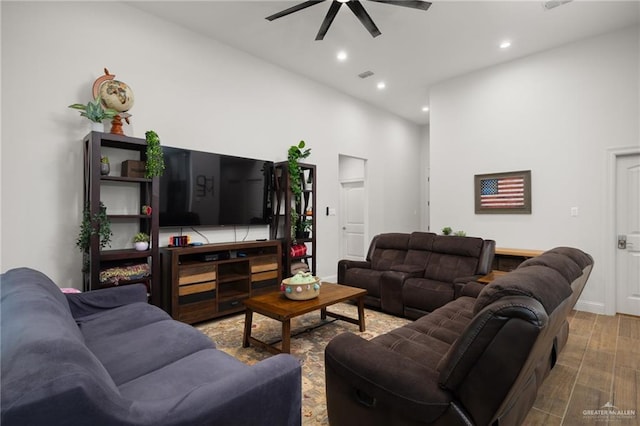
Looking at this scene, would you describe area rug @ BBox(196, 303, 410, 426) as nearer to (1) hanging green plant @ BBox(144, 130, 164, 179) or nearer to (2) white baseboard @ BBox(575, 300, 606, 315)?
(1) hanging green plant @ BBox(144, 130, 164, 179)

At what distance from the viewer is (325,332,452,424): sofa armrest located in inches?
50.2

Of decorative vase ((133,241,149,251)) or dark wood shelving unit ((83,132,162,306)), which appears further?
decorative vase ((133,241,149,251))

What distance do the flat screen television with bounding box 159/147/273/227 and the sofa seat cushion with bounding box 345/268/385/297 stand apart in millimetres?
1426

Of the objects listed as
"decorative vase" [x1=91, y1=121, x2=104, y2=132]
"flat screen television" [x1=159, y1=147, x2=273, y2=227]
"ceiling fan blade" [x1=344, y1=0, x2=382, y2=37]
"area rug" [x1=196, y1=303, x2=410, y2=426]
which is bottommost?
"area rug" [x1=196, y1=303, x2=410, y2=426]

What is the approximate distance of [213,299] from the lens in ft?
11.5

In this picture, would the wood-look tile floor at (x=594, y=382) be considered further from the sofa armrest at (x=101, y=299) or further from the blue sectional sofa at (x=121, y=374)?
the sofa armrest at (x=101, y=299)

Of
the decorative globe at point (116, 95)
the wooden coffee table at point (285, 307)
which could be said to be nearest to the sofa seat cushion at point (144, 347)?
the wooden coffee table at point (285, 307)

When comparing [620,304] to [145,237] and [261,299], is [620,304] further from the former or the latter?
[145,237]

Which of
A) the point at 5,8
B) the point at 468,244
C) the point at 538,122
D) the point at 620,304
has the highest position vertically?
the point at 5,8

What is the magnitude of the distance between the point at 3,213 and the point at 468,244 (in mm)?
4644

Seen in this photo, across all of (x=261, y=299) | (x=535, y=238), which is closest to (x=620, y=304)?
(x=535, y=238)

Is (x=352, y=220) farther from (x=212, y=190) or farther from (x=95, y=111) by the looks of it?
(x=95, y=111)

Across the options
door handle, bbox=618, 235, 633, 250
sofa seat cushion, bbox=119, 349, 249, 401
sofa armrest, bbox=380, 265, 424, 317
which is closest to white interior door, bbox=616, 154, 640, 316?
door handle, bbox=618, 235, 633, 250

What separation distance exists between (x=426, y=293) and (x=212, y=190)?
2.79 metres
